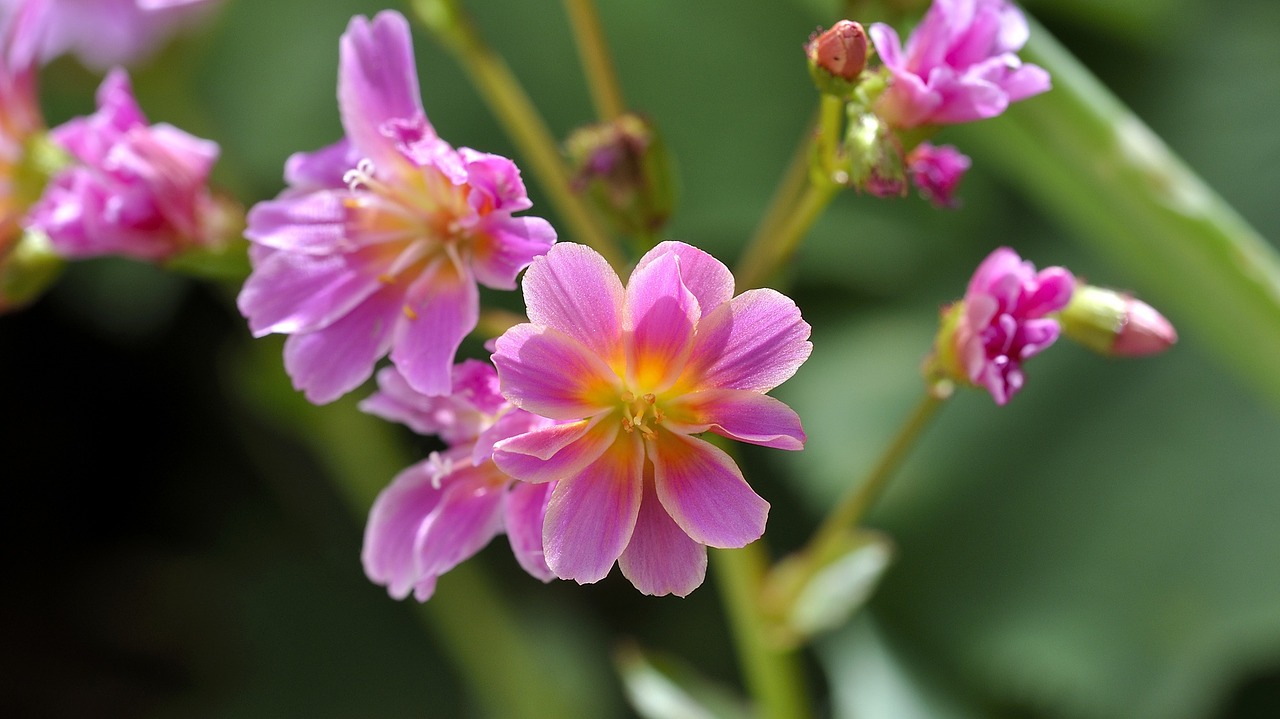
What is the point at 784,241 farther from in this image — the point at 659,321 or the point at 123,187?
the point at 123,187

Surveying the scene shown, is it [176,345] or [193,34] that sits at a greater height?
[193,34]

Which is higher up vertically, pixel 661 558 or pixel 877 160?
pixel 877 160

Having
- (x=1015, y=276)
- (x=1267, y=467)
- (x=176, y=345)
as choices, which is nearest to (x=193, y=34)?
(x=176, y=345)

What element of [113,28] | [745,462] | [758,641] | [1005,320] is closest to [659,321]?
[1005,320]

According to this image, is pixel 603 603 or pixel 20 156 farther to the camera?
pixel 603 603

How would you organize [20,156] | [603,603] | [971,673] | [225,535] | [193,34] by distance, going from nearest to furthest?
[20,156] < [971,673] < [603,603] < [225,535] < [193,34]

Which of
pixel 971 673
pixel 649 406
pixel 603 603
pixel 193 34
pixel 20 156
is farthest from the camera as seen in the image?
pixel 193 34

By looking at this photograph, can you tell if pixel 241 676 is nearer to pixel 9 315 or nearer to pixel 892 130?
pixel 9 315

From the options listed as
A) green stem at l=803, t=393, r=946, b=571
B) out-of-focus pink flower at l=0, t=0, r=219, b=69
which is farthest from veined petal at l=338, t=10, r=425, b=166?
out-of-focus pink flower at l=0, t=0, r=219, b=69
